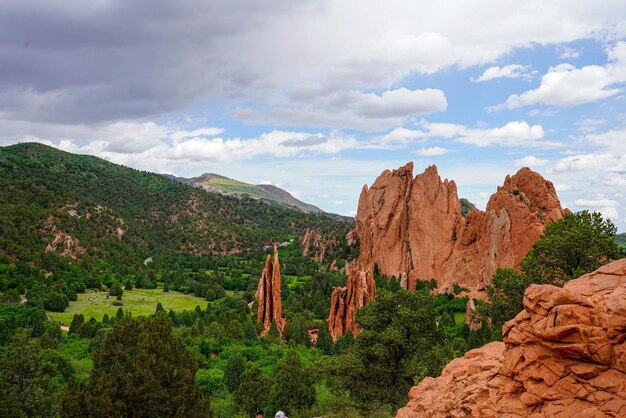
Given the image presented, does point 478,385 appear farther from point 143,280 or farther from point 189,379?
point 143,280

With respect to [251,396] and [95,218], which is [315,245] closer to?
[95,218]

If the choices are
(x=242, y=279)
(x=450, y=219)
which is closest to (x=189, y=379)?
(x=450, y=219)

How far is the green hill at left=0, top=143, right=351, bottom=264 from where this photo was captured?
343 ft

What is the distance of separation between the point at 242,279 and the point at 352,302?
50880 mm

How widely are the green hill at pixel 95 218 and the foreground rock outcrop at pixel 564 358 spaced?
333 feet

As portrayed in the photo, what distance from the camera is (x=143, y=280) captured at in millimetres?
101938

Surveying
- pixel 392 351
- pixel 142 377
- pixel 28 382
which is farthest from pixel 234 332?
pixel 142 377

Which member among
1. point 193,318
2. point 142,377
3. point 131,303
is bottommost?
point 131,303

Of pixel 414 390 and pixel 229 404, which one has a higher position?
pixel 414 390

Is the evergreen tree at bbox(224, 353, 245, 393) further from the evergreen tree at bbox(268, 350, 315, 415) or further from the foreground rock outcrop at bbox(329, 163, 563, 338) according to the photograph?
Answer: the foreground rock outcrop at bbox(329, 163, 563, 338)

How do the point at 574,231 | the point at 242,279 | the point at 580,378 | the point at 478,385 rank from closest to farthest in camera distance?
1. the point at 580,378
2. the point at 478,385
3. the point at 574,231
4. the point at 242,279

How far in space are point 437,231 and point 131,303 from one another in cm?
6273

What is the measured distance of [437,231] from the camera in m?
96.4

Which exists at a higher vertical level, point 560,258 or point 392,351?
point 560,258
